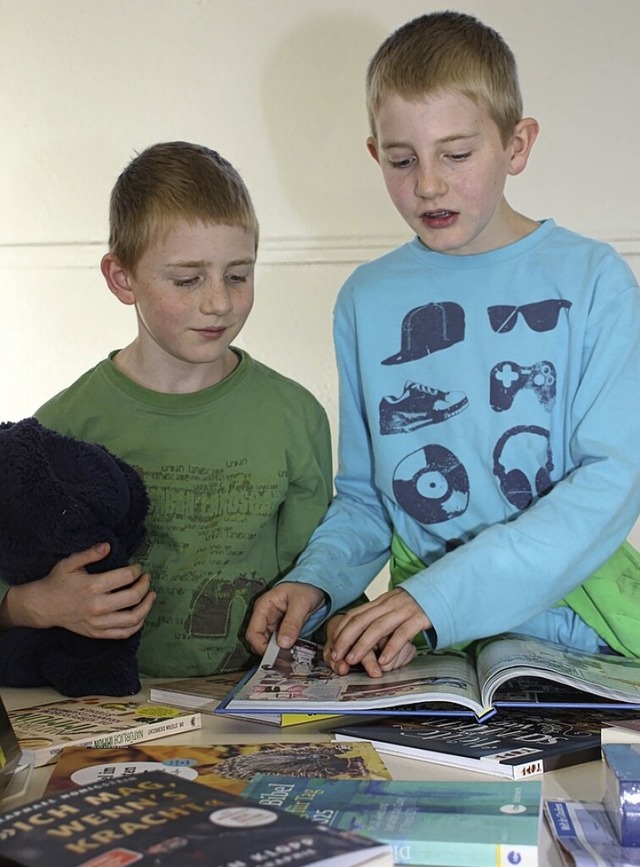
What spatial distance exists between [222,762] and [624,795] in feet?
1.00

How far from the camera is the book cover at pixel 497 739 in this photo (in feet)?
2.80

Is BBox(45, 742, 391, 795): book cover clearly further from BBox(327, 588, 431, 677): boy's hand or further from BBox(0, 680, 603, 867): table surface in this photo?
BBox(327, 588, 431, 677): boy's hand

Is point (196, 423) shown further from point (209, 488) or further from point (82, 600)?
point (82, 600)

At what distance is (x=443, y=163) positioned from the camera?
1211 mm

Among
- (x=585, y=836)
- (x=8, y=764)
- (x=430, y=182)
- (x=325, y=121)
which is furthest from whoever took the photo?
(x=325, y=121)

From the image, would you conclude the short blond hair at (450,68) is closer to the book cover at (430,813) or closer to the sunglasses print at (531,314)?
the sunglasses print at (531,314)

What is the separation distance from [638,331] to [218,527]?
0.55m

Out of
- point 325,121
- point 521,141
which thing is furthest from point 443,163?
point 325,121

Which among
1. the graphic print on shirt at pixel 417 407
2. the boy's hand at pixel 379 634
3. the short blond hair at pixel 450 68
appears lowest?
the boy's hand at pixel 379 634

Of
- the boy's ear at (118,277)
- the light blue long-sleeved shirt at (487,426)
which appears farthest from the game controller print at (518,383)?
the boy's ear at (118,277)

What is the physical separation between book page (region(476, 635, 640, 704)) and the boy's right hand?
375 millimetres

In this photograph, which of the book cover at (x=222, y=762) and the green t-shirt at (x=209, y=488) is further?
the green t-shirt at (x=209, y=488)

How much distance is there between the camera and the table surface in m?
0.81

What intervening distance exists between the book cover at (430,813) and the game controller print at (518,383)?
21.7 inches
